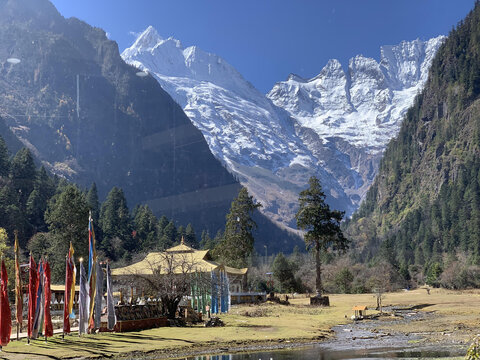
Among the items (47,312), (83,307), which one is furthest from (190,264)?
(47,312)

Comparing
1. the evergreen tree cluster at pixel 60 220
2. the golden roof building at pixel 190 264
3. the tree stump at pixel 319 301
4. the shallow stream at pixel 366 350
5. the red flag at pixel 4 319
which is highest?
the evergreen tree cluster at pixel 60 220

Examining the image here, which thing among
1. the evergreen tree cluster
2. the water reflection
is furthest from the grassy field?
the evergreen tree cluster

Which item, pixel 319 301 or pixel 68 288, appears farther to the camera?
pixel 319 301

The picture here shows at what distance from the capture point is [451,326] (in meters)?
46.6

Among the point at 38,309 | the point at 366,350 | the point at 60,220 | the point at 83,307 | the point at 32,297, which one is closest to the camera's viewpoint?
the point at 366,350

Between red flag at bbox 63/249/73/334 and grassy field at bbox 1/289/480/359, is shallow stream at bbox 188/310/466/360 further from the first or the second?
red flag at bbox 63/249/73/334

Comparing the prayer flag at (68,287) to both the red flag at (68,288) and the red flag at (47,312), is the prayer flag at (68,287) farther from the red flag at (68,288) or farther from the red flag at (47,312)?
the red flag at (47,312)

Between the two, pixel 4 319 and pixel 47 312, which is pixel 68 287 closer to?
pixel 47 312

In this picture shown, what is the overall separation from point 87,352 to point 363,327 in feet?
88.0

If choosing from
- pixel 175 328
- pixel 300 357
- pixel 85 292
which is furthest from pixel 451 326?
pixel 85 292

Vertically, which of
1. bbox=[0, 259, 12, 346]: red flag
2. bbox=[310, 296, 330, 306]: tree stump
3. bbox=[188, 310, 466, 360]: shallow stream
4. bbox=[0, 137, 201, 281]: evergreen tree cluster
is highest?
bbox=[0, 137, 201, 281]: evergreen tree cluster

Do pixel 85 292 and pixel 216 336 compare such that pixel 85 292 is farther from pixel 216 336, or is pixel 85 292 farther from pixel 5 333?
pixel 216 336

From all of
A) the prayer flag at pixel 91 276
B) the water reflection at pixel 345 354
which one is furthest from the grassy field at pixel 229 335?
the water reflection at pixel 345 354

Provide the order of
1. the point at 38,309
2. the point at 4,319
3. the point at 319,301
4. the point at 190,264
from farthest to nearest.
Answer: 1. the point at 319,301
2. the point at 190,264
3. the point at 38,309
4. the point at 4,319
